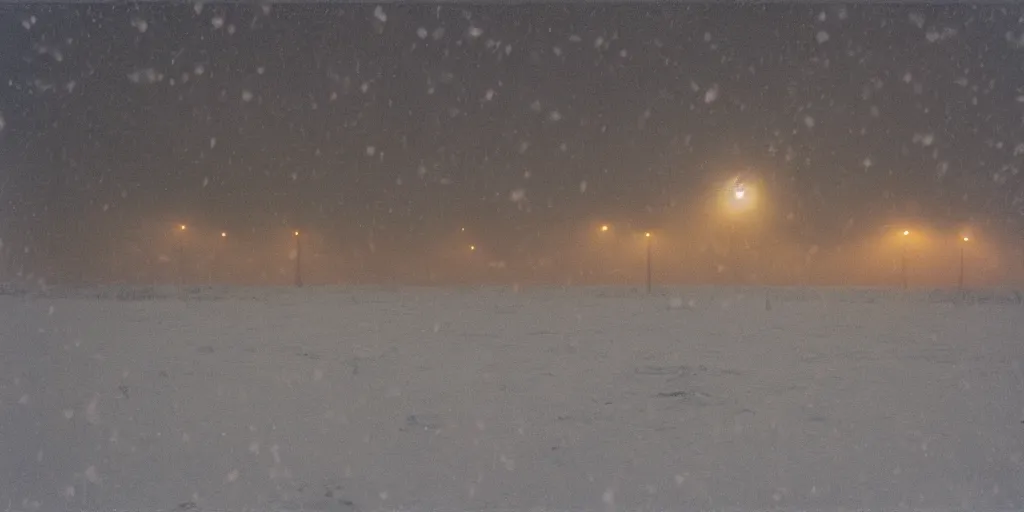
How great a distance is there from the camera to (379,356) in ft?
27.4

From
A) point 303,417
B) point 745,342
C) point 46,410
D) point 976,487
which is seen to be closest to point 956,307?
point 745,342

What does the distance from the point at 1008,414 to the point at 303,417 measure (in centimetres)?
485

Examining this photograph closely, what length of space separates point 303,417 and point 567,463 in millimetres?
2000

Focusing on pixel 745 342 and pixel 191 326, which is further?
pixel 191 326

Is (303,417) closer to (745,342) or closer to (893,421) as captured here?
(893,421)

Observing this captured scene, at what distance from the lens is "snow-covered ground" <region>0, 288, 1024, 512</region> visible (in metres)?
3.75

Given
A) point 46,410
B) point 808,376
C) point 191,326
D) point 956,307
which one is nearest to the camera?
point 46,410

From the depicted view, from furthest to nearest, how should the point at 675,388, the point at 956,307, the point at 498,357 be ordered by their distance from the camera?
the point at 956,307 < the point at 498,357 < the point at 675,388

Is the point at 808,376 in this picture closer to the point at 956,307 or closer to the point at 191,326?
the point at 191,326

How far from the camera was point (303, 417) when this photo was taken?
5.19 metres

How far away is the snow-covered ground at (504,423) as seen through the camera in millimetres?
3746

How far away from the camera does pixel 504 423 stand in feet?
16.5

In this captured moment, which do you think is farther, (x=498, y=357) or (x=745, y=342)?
(x=745, y=342)

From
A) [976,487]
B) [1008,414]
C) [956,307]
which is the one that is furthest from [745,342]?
[956,307]
